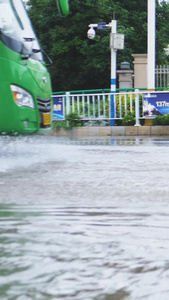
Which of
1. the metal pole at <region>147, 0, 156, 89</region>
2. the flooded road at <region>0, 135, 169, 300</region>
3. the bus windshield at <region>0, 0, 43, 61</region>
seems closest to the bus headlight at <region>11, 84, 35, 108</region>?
the bus windshield at <region>0, 0, 43, 61</region>

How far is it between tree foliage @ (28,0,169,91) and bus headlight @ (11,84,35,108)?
3019 centimetres

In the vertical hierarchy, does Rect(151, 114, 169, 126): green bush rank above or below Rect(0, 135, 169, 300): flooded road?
below

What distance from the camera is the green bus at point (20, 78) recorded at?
26.3 feet

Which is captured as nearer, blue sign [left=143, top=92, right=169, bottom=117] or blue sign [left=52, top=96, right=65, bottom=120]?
blue sign [left=143, top=92, right=169, bottom=117]

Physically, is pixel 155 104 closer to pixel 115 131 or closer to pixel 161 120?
pixel 161 120

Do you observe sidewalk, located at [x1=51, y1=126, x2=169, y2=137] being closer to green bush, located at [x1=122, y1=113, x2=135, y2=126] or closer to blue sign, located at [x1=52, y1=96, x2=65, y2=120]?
green bush, located at [x1=122, y1=113, x2=135, y2=126]

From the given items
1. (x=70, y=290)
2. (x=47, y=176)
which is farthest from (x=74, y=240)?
(x=47, y=176)

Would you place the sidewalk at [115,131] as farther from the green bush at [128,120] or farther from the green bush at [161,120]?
the green bush at [128,120]

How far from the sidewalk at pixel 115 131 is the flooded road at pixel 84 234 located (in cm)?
1139

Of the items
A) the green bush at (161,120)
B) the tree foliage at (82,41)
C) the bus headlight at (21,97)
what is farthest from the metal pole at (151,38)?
the tree foliage at (82,41)

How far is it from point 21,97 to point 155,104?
10.9 metres

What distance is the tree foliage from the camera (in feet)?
128

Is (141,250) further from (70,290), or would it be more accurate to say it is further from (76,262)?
(70,290)

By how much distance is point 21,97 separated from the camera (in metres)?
8.16
